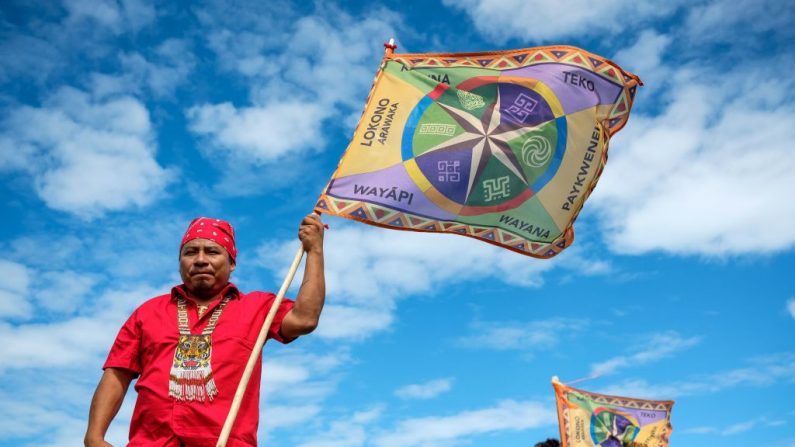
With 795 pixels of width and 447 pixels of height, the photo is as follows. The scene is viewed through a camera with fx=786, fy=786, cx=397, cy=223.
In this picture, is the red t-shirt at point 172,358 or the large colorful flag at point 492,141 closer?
the red t-shirt at point 172,358

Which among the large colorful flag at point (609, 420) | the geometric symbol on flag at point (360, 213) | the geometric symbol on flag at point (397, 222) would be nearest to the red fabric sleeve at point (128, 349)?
the geometric symbol on flag at point (360, 213)

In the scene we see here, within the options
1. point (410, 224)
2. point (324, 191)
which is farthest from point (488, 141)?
point (324, 191)

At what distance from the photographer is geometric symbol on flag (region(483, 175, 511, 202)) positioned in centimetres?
621

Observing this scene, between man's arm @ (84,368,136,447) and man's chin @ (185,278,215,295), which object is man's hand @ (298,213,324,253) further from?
man's arm @ (84,368,136,447)

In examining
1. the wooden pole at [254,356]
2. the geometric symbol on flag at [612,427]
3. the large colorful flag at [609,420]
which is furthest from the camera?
the geometric symbol on flag at [612,427]

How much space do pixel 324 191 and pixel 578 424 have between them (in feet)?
33.5

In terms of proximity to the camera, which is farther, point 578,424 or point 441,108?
point 578,424

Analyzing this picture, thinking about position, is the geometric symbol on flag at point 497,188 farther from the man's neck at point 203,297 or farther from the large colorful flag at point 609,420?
the large colorful flag at point 609,420

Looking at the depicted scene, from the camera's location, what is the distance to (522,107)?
21.4ft

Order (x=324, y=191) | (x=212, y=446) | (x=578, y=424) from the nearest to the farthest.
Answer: (x=212, y=446), (x=324, y=191), (x=578, y=424)

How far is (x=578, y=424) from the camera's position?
14102 millimetres

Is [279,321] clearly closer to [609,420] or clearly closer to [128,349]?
[128,349]

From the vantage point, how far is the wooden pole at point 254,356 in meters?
3.70

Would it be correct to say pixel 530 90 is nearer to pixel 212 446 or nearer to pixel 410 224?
pixel 410 224
